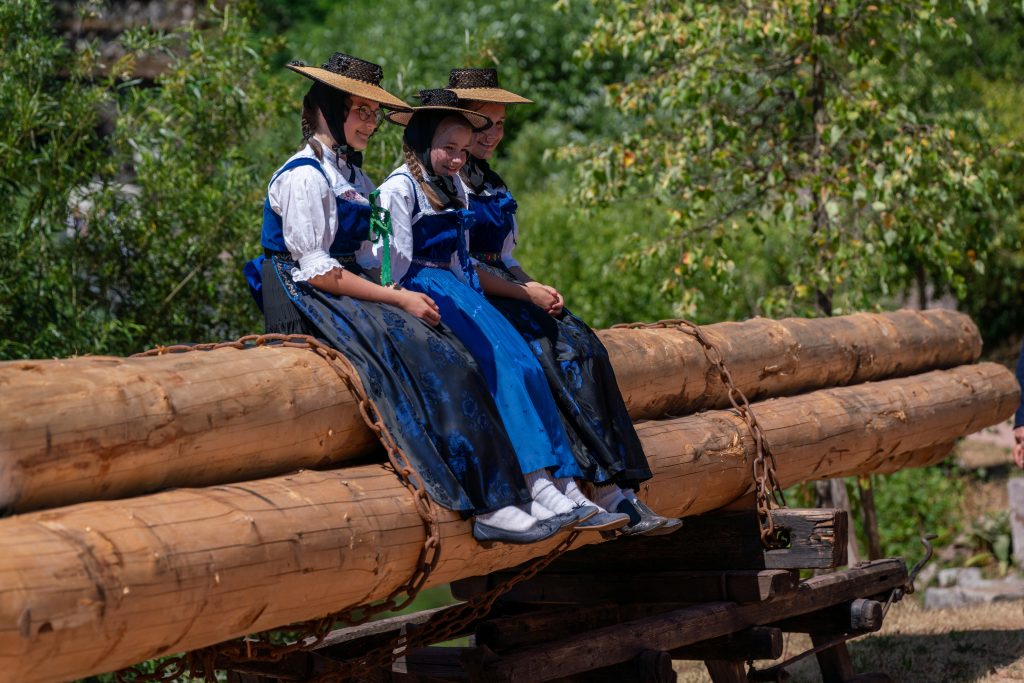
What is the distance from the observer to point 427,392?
4.16 m

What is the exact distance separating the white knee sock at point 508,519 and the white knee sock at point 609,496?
22.5 inches

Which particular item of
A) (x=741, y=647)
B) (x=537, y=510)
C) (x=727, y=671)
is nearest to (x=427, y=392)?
(x=537, y=510)

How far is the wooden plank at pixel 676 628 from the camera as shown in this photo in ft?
16.3

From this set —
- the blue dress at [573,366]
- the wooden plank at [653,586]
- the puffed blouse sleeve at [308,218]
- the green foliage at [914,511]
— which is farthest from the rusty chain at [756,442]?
the green foliage at [914,511]

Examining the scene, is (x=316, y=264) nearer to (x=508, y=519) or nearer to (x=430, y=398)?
(x=430, y=398)

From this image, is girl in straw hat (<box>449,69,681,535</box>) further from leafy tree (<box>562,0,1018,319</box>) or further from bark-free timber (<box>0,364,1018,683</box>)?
leafy tree (<box>562,0,1018,319</box>)

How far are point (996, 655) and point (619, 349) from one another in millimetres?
3303

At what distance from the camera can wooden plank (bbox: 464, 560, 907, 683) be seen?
4.96 m

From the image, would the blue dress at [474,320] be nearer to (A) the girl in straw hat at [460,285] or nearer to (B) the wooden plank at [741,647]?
(A) the girl in straw hat at [460,285]

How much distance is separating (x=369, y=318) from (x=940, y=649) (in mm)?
4779

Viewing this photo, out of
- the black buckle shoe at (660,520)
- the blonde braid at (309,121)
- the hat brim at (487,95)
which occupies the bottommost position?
the black buckle shoe at (660,520)

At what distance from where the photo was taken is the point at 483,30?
9211mm

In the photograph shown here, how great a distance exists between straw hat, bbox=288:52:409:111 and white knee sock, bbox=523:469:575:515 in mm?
1272

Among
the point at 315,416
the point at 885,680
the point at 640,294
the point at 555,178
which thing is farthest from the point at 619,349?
the point at 555,178
